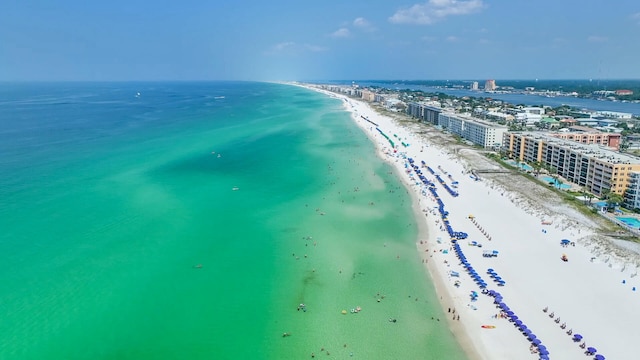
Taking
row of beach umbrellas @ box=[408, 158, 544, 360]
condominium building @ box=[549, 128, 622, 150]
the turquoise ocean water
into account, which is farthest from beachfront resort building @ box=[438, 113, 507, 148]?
row of beach umbrellas @ box=[408, 158, 544, 360]

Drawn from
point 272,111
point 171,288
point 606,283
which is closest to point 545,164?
point 606,283

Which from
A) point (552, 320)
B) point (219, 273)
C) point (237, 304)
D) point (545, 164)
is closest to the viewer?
point (552, 320)

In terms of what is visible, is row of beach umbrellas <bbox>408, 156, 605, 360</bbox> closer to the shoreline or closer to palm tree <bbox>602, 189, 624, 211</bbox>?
the shoreline

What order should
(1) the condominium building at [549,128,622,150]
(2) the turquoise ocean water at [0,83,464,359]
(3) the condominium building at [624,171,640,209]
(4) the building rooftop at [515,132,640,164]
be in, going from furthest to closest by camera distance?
(1) the condominium building at [549,128,622,150] → (4) the building rooftop at [515,132,640,164] → (3) the condominium building at [624,171,640,209] → (2) the turquoise ocean water at [0,83,464,359]

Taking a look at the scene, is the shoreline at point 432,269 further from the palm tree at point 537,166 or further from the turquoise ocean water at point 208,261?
the palm tree at point 537,166

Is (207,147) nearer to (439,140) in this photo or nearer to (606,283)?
(439,140)

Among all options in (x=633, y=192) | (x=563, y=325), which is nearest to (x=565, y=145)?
(x=633, y=192)
